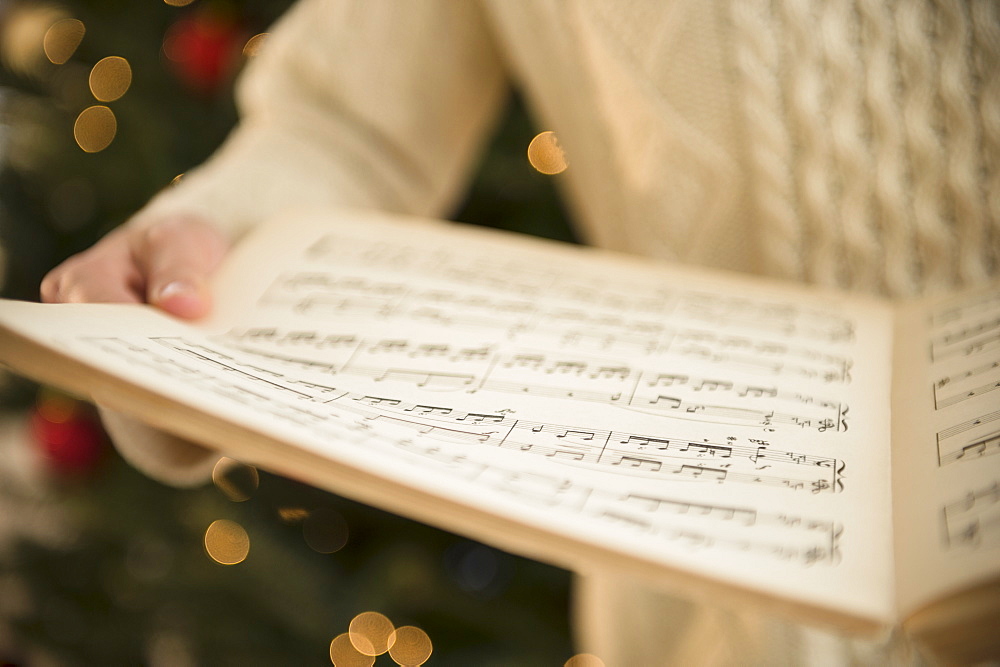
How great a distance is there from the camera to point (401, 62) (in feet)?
1.77

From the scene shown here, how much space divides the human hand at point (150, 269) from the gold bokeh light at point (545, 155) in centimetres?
53

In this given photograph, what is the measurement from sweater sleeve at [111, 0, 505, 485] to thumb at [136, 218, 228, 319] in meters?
0.09

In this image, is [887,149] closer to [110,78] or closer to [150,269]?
[150,269]

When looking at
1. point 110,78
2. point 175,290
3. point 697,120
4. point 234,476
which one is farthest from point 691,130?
point 110,78

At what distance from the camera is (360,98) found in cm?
53

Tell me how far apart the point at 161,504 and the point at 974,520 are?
0.96m

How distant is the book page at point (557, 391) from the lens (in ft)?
0.66

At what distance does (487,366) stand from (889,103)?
0.32m

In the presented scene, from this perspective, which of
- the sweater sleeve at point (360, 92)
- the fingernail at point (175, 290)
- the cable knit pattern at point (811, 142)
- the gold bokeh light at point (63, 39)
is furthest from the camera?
the gold bokeh light at point (63, 39)

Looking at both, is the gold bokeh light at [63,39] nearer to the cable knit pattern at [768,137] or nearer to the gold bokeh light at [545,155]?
the gold bokeh light at [545,155]

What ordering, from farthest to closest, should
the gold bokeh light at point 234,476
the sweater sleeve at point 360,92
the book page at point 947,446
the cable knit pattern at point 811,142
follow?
1. the gold bokeh light at point 234,476
2. the sweater sleeve at point 360,92
3. the cable knit pattern at point 811,142
4. the book page at point 947,446

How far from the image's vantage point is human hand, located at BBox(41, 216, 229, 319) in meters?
0.32

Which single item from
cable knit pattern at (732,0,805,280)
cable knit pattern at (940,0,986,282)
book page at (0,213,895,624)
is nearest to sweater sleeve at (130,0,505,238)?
book page at (0,213,895,624)

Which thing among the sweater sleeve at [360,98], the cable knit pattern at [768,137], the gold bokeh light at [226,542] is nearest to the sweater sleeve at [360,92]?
the sweater sleeve at [360,98]
